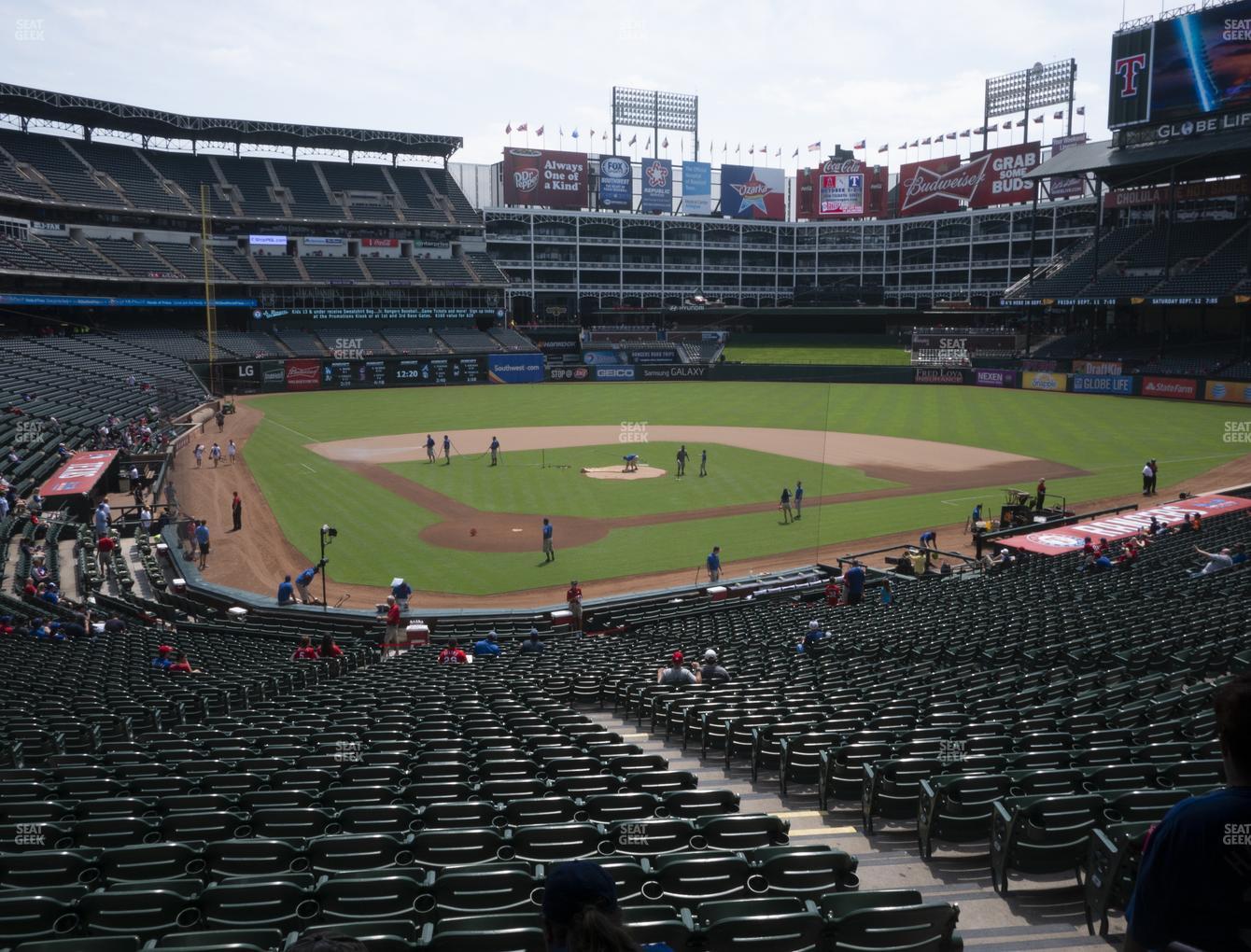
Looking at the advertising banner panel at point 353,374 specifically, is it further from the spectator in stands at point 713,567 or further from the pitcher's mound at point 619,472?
the spectator in stands at point 713,567

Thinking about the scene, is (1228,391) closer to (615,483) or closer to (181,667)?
(615,483)

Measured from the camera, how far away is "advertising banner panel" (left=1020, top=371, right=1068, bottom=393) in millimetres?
75438

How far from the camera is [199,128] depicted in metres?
86.3

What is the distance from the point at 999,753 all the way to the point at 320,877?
19.1 feet

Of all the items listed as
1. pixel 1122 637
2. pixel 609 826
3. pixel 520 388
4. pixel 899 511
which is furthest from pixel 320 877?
pixel 520 388

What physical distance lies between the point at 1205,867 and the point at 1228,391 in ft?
241

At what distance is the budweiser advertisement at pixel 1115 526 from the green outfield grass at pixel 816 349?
6376 centimetres

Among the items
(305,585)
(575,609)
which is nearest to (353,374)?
(305,585)

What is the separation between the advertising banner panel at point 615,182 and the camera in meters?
109

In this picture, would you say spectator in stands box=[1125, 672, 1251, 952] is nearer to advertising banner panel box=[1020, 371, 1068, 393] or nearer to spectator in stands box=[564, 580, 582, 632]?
spectator in stands box=[564, 580, 582, 632]

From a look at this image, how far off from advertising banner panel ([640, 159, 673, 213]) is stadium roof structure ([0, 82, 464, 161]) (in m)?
24.5

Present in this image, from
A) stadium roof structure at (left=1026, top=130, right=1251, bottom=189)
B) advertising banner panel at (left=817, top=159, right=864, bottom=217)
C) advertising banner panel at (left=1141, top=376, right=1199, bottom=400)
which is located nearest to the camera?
stadium roof structure at (left=1026, top=130, right=1251, bottom=189)

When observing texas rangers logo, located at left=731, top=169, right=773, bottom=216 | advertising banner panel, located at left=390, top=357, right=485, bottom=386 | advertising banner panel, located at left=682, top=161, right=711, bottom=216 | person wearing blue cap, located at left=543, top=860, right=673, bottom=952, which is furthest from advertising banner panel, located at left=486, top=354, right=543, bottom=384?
person wearing blue cap, located at left=543, top=860, right=673, bottom=952

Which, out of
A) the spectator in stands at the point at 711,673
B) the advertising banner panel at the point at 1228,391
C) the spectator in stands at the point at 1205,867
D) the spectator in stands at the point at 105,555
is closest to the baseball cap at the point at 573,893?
the spectator in stands at the point at 1205,867
